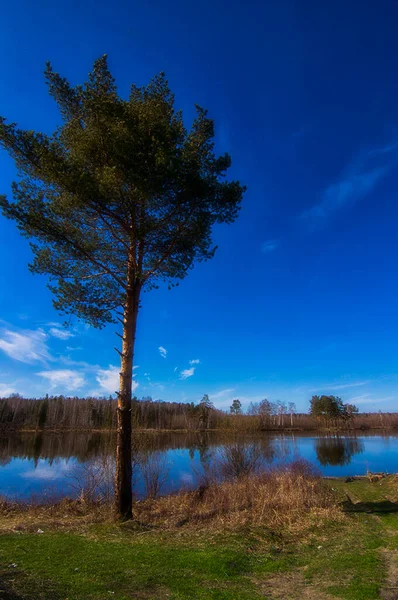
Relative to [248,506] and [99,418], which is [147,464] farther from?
[99,418]

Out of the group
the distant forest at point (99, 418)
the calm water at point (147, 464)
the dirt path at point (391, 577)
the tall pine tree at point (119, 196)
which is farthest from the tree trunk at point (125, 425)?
the distant forest at point (99, 418)

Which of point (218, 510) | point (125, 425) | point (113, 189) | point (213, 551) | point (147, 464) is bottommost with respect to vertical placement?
point (218, 510)

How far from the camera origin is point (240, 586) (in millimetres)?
6176

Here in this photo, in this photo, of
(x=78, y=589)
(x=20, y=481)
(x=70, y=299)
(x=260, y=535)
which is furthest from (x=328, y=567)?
(x=20, y=481)

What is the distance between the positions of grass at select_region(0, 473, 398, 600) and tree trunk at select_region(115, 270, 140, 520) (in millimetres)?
Result: 693

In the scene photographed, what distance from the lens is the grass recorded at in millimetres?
5846

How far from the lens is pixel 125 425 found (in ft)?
37.2

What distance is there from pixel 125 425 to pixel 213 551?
4.53 m

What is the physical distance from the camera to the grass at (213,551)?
5846 millimetres

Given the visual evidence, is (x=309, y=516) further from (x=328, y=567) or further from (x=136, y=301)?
(x=136, y=301)

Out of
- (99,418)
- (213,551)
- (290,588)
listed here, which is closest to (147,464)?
(213,551)

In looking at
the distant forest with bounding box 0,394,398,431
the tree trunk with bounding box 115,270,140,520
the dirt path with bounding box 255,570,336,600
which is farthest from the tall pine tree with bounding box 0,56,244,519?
the distant forest with bounding box 0,394,398,431

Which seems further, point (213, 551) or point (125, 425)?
point (125, 425)

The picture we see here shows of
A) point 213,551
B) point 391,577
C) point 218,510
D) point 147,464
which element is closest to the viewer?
point 391,577
